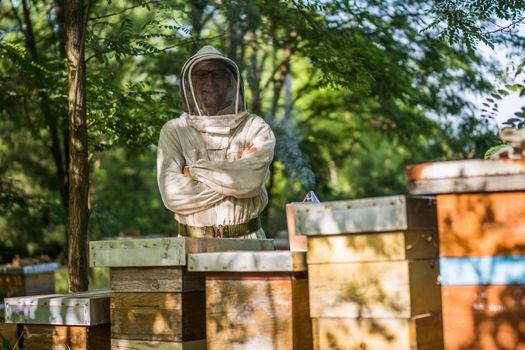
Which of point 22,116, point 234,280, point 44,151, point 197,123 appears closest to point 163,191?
point 197,123

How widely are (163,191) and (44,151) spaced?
28.9ft

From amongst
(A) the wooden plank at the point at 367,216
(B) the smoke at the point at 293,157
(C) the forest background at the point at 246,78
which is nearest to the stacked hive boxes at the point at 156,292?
(A) the wooden plank at the point at 367,216

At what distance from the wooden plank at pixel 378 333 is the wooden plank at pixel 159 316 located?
72cm

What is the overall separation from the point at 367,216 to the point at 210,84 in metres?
2.02

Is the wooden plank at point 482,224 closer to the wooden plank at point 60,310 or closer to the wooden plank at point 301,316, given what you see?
the wooden plank at point 301,316

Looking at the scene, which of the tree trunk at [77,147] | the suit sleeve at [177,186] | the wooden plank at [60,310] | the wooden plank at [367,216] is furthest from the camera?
the tree trunk at [77,147]

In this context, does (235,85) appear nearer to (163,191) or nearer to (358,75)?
(163,191)

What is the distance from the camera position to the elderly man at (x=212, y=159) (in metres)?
4.37

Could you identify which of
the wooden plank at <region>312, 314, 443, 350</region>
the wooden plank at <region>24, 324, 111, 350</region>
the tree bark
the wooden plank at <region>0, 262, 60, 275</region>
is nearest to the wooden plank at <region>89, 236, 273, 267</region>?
the wooden plank at <region>24, 324, 111, 350</region>

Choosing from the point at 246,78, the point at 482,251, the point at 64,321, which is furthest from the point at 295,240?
the point at 246,78

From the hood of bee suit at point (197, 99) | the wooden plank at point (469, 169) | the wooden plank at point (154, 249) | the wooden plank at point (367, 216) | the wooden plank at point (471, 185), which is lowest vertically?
the wooden plank at point (154, 249)

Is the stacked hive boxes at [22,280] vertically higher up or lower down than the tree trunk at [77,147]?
lower down

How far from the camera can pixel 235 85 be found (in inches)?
192

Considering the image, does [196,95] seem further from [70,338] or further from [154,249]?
[70,338]
